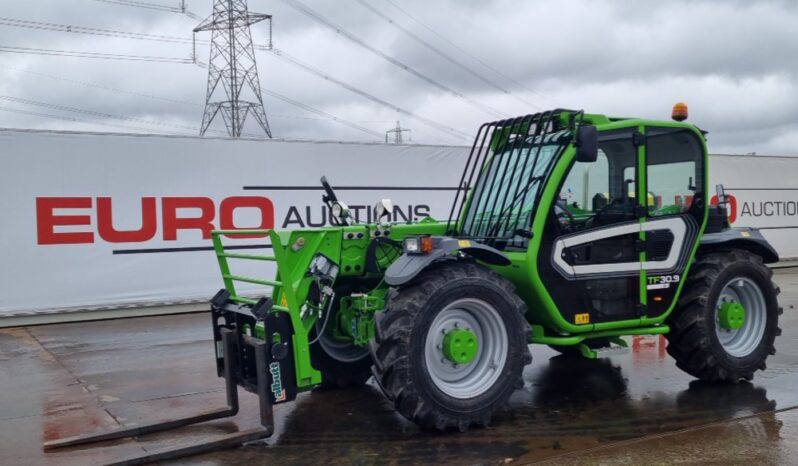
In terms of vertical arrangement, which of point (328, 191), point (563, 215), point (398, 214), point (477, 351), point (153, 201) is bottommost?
Answer: point (477, 351)

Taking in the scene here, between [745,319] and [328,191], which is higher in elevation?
[328,191]

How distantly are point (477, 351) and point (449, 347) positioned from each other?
0.89ft

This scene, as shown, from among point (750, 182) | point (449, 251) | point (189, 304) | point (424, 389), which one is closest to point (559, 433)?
point (424, 389)

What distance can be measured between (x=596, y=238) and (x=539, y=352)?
8.66 feet

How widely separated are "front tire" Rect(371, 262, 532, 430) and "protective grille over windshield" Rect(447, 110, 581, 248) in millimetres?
658

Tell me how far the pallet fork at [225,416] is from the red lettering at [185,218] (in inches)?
256

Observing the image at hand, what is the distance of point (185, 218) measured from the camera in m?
11.9

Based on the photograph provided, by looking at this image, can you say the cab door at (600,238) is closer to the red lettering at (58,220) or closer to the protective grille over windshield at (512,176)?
the protective grille over windshield at (512,176)

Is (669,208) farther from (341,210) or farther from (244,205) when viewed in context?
(244,205)

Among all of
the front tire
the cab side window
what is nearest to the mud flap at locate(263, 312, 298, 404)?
the front tire

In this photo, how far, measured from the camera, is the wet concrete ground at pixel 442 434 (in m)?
4.84

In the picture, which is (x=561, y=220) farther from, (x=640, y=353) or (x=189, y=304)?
(x=189, y=304)

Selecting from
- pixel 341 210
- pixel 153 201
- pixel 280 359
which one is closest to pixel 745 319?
pixel 341 210

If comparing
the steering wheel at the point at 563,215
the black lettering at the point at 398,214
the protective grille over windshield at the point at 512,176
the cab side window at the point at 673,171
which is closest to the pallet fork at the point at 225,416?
the protective grille over windshield at the point at 512,176
